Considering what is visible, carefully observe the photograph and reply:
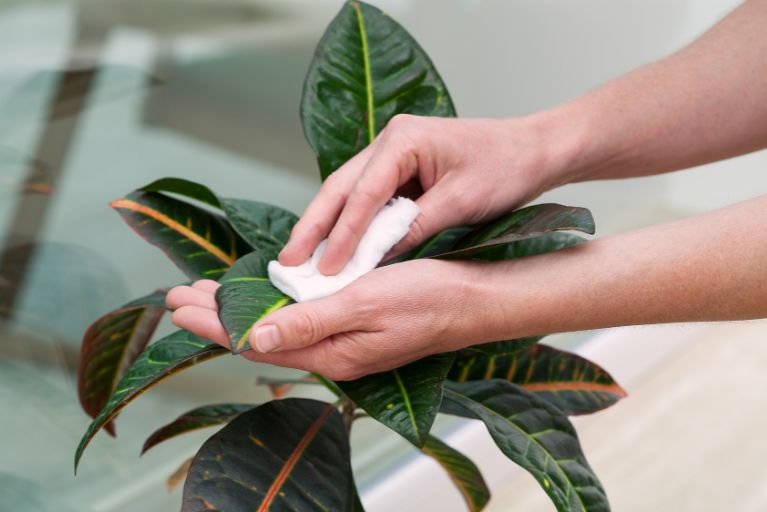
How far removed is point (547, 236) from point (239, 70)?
83cm

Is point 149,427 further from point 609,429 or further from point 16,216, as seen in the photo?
point 609,429

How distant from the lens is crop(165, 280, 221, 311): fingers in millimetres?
936

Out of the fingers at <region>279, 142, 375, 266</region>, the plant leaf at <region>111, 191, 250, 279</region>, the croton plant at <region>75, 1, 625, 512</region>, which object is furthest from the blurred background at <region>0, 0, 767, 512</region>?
the fingers at <region>279, 142, 375, 266</region>

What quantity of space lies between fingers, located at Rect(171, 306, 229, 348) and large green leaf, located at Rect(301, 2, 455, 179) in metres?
0.30

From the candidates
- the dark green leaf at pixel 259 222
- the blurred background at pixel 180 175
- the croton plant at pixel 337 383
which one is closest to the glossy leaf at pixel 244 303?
the croton plant at pixel 337 383

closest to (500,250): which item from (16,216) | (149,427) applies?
(16,216)

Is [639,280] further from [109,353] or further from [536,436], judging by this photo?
[109,353]

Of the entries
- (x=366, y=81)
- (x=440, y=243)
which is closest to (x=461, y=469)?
(x=440, y=243)

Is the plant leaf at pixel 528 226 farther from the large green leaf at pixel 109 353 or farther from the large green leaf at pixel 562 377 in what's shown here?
the large green leaf at pixel 109 353

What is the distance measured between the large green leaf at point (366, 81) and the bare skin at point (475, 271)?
0.28 feet

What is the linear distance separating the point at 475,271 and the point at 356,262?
14cm

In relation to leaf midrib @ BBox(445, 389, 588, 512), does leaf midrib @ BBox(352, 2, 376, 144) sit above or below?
above

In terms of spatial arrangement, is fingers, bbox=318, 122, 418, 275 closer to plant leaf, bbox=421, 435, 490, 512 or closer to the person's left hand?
the person's left hand

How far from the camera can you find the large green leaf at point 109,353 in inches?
46.6
